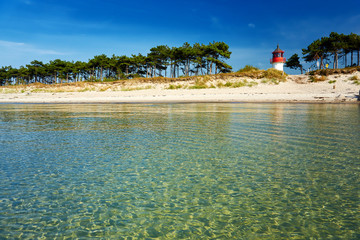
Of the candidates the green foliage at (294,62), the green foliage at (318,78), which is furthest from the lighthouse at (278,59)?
the green foliage at (294,62)

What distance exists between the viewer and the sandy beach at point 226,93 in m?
32.5

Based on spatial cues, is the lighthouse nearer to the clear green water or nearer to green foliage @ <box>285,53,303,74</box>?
green foliage @ <box>285,53,303,74</box>

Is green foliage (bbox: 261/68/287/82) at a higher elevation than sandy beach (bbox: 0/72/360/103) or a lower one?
higher

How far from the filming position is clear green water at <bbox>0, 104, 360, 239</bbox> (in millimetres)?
3123

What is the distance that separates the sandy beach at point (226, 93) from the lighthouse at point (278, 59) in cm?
686

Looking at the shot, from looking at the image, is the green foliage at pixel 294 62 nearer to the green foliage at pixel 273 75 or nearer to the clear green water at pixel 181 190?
the green foliage at pixel 273 75

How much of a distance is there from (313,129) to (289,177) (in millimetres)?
6319

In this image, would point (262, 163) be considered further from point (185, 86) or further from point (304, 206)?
point (185, 86)

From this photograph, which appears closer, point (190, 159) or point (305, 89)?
point (190, 159)

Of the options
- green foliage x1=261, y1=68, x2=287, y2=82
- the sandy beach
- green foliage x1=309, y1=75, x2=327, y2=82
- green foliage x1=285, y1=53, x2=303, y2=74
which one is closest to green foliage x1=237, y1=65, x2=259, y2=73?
green foliage x1=261, y1=68, x2=287, y2=82

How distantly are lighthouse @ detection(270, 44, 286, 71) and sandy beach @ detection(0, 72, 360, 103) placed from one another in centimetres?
686

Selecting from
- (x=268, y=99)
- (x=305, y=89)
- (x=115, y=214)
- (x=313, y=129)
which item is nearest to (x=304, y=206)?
(x=115, y=214)

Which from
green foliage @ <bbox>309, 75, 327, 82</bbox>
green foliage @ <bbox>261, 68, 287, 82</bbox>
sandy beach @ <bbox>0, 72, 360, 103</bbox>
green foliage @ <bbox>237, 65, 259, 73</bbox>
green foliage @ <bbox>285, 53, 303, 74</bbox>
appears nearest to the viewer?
sandy beach @ <bbox>0, 72, 360, 103</bbox>

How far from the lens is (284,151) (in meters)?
6.68
